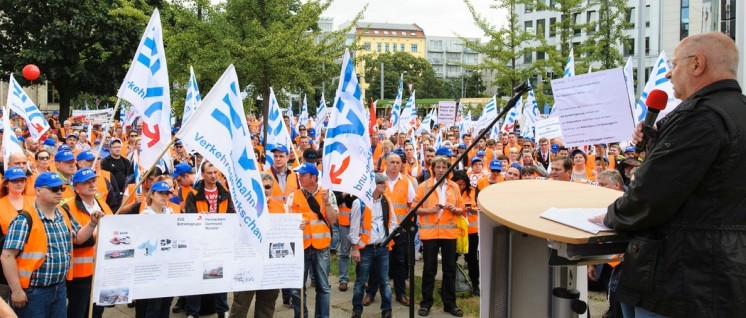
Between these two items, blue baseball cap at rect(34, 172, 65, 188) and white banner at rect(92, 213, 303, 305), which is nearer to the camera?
blue baseball cap at rect(34, 172, 65, 188)

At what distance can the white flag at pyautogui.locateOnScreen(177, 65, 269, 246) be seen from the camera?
522 cm

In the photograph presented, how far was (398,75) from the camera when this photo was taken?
110 metres

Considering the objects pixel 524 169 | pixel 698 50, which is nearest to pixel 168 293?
pixel 698 50

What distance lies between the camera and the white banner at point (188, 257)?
5.61 meters

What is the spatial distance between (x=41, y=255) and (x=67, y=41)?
3692 centimetres

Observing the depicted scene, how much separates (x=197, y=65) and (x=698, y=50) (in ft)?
57.3

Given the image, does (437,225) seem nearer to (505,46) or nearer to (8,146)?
(8,146)

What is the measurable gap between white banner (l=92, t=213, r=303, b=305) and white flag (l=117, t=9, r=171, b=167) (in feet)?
6.14

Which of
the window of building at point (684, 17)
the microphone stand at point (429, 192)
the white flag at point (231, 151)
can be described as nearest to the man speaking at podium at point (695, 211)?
the microphone stand at point (429, 192)

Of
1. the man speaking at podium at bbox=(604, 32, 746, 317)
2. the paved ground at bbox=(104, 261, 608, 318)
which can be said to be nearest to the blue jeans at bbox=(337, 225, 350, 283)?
the paved ground at bbox=(104, 261, 608, 318)

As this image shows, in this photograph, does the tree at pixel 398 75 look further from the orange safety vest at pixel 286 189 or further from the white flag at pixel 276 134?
the orange safety vest at pixel 286 189

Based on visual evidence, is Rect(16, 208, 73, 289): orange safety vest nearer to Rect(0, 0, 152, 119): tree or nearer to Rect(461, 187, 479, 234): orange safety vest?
Rect(461, 187, 479, 234): orange safety vest

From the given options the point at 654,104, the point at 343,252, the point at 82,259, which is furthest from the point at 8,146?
the point at 654,104

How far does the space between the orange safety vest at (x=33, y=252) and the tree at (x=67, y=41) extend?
33.8 meters
